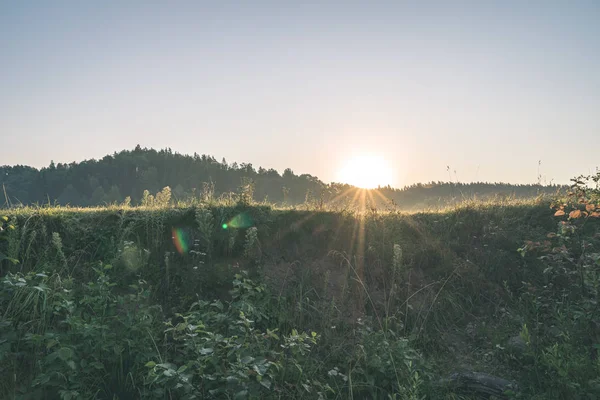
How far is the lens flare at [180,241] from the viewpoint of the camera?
22.6 ft

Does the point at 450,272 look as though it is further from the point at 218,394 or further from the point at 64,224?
the point at 64,224

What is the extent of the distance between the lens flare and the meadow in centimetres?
2

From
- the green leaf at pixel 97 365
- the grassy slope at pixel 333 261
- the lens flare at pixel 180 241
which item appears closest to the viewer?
the green leaf at pixel 97 365

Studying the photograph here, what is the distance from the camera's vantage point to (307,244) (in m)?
7.66

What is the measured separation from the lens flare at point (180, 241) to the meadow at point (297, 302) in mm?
23

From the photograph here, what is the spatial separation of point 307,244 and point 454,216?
11.6 feet

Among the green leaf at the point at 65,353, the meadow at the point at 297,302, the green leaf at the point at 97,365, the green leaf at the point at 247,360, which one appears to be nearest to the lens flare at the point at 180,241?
the meadow at the point at 297,302

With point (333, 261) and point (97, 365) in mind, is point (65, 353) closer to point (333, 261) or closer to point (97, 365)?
point (97, 365)

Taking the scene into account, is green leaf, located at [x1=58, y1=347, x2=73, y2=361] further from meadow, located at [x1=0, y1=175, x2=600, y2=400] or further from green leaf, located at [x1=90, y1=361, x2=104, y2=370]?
green leaf, located at [x1=90, y1=361, x2=104, y2=370]

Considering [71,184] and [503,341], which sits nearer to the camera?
[503,341]

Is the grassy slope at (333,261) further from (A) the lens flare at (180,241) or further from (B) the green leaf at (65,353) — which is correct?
(B) the green leaf at (65,353)

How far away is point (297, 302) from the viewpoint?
6.27 meters

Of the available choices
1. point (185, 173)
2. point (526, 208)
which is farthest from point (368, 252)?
point (185, 173)

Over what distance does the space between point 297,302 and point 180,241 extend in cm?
241
